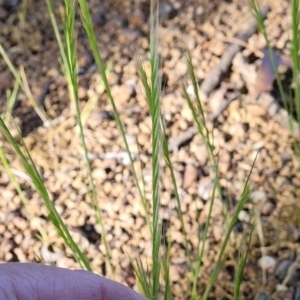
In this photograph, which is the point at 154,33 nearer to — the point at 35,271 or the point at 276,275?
the point at 35,271

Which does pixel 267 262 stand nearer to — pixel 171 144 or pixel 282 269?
pixel 282 269

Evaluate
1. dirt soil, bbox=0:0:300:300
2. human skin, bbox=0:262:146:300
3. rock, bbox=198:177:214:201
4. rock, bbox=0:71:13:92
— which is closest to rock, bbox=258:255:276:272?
dirt soil, bbox=0:0:300:300

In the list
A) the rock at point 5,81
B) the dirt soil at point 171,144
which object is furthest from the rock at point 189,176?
the rock at point 5,81

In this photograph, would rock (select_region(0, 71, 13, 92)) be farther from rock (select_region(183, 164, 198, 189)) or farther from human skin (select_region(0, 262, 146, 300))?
human skin (select_region(0, 262, 146, 300))

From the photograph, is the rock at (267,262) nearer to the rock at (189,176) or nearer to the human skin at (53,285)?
the rock at (189,176)

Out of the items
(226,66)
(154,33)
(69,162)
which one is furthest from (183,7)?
(154,33)
